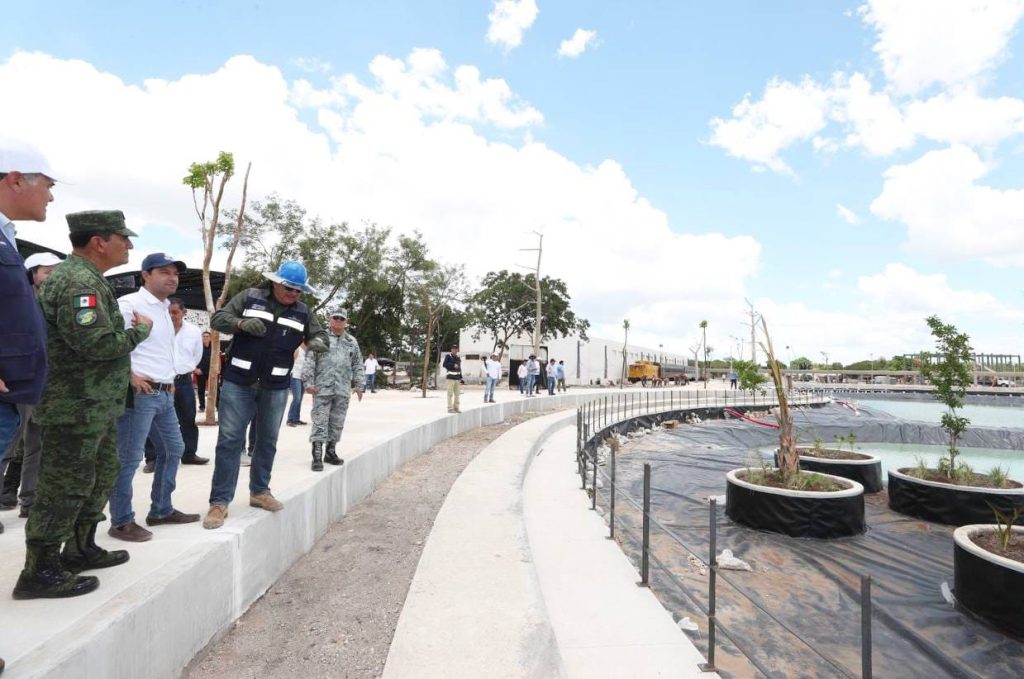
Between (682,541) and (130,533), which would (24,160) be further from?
(682,541)

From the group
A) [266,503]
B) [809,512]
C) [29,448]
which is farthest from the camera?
[809,512]

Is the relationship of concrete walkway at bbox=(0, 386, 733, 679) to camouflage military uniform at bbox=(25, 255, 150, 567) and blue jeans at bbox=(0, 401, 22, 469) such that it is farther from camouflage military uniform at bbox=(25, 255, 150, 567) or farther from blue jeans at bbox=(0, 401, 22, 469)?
blue jeans at bbox=(0, 401, 22, 469)

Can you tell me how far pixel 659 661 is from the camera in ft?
9.40

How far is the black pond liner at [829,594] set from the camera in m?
3.60

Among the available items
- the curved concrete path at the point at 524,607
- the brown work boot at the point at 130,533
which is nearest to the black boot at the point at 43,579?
the brown work boot at the point at 130,533

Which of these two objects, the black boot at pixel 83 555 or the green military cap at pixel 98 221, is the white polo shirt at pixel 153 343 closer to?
the green military cap at pixel 98 221

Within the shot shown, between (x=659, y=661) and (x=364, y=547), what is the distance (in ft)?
8.07

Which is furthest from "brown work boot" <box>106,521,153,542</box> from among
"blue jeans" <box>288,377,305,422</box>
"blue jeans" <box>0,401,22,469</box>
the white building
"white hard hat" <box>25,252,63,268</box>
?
the white building

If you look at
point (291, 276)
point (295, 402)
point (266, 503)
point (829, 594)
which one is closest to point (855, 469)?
point (829, 594)

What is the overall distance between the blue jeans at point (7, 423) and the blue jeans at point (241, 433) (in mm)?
1165

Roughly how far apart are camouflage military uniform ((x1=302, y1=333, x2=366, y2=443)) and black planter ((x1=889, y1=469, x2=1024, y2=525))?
730 centimetres

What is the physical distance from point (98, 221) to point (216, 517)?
5.82 feet

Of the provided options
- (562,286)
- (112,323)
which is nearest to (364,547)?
(112,323)

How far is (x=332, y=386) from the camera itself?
5621 millimetres
